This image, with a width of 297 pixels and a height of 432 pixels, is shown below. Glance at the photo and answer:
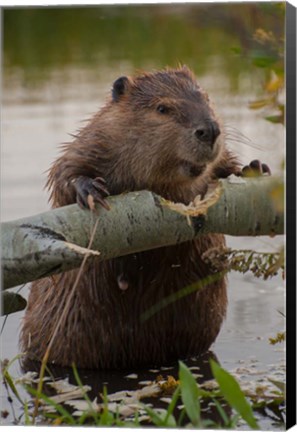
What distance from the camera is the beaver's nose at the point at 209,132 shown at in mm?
4270

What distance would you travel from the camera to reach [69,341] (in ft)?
15.4

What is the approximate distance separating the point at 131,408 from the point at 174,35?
1215mm

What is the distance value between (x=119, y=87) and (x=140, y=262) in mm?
594

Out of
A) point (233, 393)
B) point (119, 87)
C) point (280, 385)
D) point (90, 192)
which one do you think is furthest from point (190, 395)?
point (119, 87)

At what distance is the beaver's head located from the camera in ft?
14.2

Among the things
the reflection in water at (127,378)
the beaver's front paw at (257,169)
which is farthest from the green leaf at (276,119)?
the reflection in water at (127,378)

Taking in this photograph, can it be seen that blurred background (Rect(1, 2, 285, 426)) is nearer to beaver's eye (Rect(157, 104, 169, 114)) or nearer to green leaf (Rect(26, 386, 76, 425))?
beaver's eye (Rect(157, 104, 169, 114))

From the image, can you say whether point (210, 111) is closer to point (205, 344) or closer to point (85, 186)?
point (85, 186)

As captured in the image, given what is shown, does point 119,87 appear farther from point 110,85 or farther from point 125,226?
point 125,226

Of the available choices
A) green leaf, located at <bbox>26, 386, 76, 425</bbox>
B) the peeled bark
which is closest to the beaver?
the peeled bark

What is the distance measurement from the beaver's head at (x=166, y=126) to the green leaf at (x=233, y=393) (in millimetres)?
730

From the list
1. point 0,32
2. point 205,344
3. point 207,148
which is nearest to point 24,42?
point 0,32

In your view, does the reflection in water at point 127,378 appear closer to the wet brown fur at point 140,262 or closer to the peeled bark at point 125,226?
the wet brown fur at point 140,262

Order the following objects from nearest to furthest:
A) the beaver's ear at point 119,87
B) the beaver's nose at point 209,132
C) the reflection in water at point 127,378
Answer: the beaver's nose at point 209,132, the reflection in water at point 127,378, the beaver's ear at point 119,87
